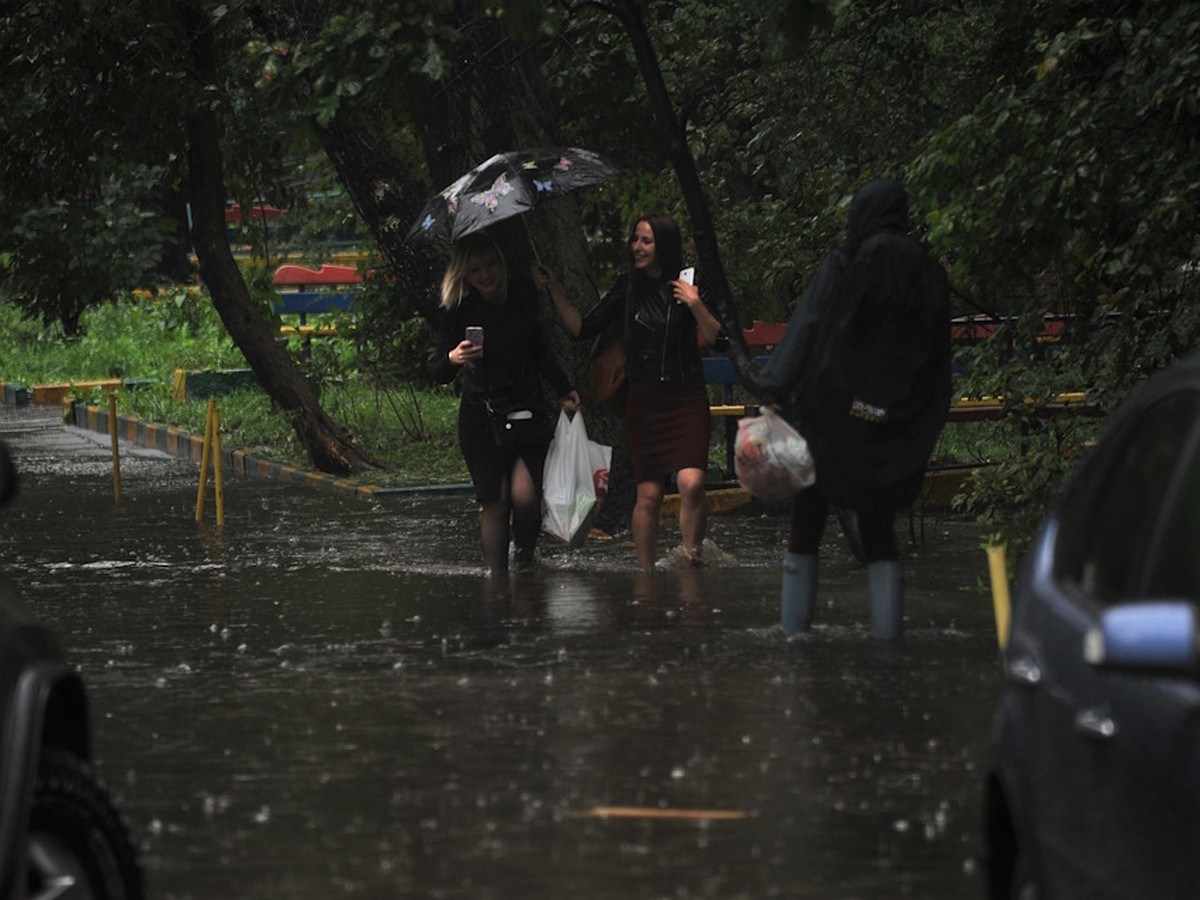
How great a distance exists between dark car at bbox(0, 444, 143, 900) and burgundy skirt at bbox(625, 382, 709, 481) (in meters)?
8.38

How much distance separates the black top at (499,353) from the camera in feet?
45.2

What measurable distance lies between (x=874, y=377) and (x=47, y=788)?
19.3 feet

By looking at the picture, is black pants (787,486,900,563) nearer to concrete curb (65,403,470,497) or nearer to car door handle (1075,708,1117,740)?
car door handle (1075,708,1117,740)

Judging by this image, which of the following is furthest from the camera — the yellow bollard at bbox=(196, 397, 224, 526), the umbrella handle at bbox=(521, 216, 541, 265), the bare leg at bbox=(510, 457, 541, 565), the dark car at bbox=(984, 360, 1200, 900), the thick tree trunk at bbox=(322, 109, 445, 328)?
the thick tree trunk at bbox=(322, 109, 445, 328)

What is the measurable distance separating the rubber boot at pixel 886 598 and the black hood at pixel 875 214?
4.11 ft

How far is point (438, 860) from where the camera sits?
697cm

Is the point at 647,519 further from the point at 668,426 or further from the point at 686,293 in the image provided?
the point at 686,293

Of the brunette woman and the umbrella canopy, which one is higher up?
the umbrella canopy

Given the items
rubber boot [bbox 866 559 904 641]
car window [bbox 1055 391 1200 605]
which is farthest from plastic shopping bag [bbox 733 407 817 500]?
car window [bbox 1055 391 1200 605]

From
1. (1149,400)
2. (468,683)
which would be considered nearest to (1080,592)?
(1149,400)

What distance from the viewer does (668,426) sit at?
45.5 ft

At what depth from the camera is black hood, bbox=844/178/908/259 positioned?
423 inches

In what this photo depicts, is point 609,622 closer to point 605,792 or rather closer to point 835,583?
point 835,583

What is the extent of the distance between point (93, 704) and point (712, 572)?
4.76 meters
